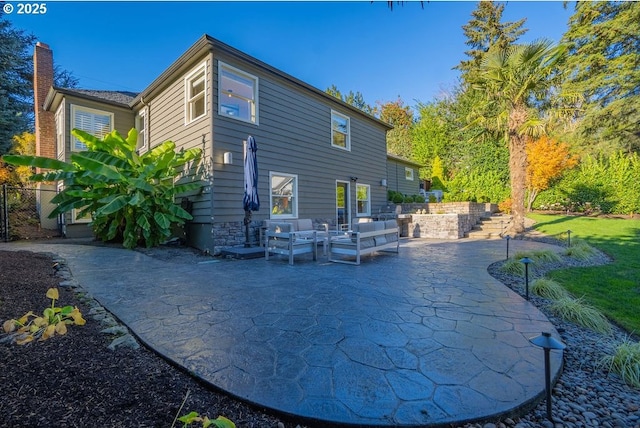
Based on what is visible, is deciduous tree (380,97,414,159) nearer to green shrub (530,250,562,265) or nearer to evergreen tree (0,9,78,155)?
green shrub (530,250,562,265)

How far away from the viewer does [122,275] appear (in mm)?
5227

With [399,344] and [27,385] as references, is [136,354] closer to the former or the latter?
[27,385]

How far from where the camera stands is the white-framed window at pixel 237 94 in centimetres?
793

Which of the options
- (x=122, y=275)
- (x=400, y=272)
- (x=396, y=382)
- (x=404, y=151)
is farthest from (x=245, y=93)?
(x=404, y=151)

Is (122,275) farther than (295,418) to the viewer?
Yes

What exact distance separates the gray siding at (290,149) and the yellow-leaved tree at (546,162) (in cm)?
995

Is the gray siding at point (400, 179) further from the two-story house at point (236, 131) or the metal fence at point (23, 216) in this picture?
the metal fence at point (23, 216)

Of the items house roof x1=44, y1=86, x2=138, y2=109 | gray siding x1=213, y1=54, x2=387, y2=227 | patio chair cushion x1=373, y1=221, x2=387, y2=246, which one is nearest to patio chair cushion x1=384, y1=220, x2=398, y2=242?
patio chair cushion x1=373, y1=221, x2=387, y2=246

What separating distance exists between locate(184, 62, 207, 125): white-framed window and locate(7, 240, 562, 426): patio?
508 cm

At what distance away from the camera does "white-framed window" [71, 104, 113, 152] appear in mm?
10865

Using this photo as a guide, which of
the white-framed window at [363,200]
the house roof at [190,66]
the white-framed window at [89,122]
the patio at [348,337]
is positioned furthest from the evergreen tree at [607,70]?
the white-framed window at [89,122]

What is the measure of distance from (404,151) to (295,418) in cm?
2948

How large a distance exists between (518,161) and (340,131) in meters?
6.70

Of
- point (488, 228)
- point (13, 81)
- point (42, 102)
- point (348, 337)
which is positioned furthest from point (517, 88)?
point (13, 81)
